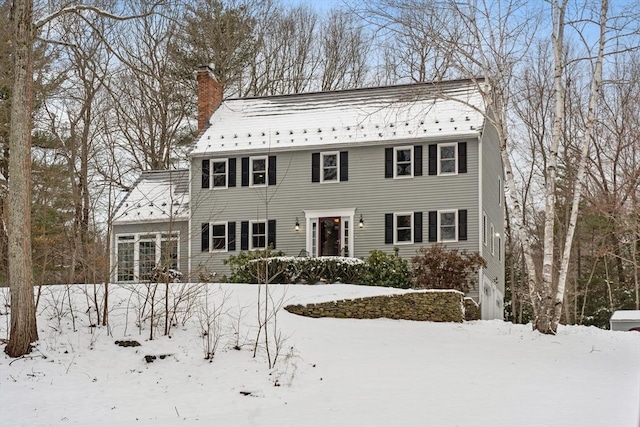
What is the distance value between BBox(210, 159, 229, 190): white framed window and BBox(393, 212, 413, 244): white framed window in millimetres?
5296

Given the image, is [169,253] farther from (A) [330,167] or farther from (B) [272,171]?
(B) [272,171]

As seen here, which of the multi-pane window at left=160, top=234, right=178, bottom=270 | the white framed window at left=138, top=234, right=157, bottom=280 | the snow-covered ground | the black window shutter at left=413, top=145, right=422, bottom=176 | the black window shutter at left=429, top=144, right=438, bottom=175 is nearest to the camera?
the snow-covered ground

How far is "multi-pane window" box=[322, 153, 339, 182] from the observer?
2428cm

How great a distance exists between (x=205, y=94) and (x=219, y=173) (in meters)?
3.63

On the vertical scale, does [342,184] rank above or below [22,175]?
→ above

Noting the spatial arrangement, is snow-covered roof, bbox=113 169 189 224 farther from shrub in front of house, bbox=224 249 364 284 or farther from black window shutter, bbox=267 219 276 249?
shrub in front of house, bbox=224 249 364 284

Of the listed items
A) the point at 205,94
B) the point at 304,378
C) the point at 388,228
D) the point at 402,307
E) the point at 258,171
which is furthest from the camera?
the point at 205,94

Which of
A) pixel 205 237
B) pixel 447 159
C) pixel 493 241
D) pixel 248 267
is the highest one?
pixel 447 159

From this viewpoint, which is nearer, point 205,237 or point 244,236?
point 244,236

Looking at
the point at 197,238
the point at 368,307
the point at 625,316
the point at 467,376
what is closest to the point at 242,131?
the point at 197,238

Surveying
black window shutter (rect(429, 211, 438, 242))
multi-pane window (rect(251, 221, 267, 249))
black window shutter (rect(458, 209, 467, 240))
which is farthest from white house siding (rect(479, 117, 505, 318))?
multi-pane window (rect(251, 221, 267, 249))

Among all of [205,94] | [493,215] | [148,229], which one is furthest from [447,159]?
[148,229]

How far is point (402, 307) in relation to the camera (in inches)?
706

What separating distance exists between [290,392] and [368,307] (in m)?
6.75
